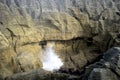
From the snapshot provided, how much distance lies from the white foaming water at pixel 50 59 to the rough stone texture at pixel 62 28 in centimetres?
67

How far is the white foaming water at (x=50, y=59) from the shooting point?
33.2 meters

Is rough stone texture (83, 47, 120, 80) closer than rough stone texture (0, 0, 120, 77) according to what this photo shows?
Yes

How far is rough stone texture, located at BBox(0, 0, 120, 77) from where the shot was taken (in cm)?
3016

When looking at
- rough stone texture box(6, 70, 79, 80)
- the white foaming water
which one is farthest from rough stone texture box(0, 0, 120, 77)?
rough stone texture box(6, 70, 79, 80)

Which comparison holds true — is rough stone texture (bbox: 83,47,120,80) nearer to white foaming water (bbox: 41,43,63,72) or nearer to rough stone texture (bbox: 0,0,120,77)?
rough stone texture (bbox: 0,0,120,77)

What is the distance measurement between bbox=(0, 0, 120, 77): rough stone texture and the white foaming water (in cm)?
67

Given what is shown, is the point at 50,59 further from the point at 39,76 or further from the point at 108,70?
the point at 108,70

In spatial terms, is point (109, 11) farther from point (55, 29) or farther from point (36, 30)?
point (36, 30)

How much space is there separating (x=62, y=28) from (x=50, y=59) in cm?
367

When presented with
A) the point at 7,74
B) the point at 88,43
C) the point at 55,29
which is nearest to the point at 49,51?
the point at 55,29

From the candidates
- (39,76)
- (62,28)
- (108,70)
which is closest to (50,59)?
(62,28)

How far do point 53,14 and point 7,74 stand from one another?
31.1 feet

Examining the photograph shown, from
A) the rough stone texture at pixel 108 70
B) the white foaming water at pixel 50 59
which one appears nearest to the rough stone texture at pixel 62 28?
the white foaming water at pixel 50 59

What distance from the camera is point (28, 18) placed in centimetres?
3173
